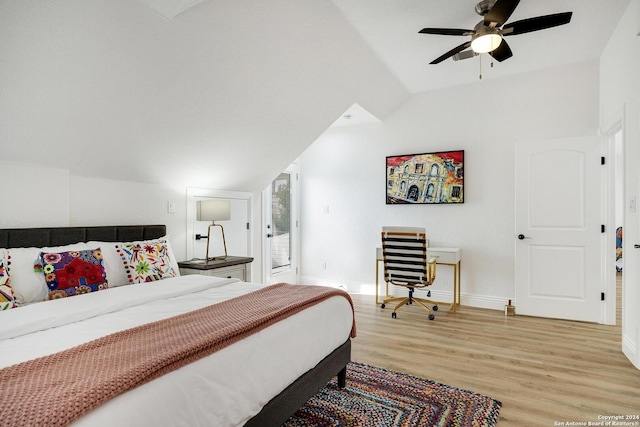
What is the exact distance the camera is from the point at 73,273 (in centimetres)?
233

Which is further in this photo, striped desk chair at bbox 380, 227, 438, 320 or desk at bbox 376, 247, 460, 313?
desk at bbox 376, 247, 460, 313

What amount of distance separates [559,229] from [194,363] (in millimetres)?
4152

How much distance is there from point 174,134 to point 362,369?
8.11 ft

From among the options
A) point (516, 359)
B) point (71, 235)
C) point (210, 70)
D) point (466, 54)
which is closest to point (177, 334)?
point (71, 235)

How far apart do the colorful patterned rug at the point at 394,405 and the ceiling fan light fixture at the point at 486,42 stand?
98.3 inches

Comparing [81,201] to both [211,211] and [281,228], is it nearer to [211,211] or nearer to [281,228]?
[211,211]

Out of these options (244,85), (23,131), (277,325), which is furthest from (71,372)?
(244,85)

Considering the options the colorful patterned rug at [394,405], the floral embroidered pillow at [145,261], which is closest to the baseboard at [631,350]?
the colorful patterned rug at [394,405]

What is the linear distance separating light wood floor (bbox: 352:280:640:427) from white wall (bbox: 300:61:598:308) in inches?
32.6

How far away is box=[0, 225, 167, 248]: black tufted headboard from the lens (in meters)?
2.42

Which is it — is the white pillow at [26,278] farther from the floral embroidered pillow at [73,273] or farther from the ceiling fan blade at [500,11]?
the ceiling fan blade at [500,11]

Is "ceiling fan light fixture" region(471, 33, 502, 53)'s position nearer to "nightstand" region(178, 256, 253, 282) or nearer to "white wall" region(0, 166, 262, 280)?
"nightstand" region(178, 256, 253, 282)

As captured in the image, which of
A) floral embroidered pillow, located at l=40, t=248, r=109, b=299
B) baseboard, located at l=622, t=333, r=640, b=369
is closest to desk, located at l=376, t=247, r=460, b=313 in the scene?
baseboard, located at l=622, t=333, r=640, b=369

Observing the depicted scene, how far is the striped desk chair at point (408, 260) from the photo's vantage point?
160 inches
